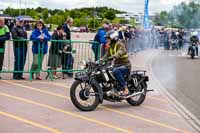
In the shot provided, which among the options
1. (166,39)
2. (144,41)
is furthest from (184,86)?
(166,39)

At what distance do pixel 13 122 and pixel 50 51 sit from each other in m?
5.68

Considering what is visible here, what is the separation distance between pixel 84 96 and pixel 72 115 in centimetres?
55

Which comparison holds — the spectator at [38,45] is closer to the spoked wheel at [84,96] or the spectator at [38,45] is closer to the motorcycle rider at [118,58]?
the motorcycle rider at [118,58]

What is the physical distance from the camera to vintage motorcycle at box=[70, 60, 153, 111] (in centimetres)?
881

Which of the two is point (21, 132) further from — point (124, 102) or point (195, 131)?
point (124, 102)

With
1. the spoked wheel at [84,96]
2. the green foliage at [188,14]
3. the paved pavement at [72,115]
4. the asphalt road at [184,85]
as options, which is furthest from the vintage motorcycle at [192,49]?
the spoked wheel at [84,96]

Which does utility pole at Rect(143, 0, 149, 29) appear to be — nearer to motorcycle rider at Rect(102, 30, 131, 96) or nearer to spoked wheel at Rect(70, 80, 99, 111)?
motorcycle rider at Rect(102, 30, 131, 96)

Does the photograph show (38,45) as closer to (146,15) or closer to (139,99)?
(139,99)

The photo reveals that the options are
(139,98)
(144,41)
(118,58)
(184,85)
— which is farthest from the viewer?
(144,41)

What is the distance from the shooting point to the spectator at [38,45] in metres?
12.6

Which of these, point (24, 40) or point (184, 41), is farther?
point (184, 41)

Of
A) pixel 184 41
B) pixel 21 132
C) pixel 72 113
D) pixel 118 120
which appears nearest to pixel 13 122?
pixel 21 132

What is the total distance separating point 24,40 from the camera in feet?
40.7

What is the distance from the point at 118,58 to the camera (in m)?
9.41
